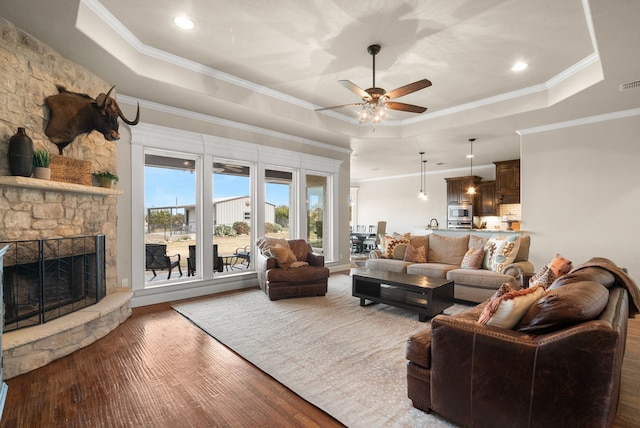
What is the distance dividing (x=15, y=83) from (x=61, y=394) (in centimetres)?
267

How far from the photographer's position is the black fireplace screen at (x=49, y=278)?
8.95 ft

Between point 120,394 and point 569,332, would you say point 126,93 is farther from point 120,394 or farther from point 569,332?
point 569,332

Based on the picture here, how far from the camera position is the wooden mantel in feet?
8.54

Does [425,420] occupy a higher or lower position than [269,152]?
lower

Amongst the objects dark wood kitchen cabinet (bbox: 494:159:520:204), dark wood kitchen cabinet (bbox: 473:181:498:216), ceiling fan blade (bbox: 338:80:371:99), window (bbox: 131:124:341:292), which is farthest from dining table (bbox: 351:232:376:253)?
ceiling fan blade (bbox: 338:80:371:99)

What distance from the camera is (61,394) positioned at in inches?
87.8

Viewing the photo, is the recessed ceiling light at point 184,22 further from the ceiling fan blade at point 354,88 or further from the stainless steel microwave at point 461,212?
the stainless steel microwave at point 461,212

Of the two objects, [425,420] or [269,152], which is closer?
[425,420]

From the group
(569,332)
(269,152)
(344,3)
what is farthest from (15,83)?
(569,332)

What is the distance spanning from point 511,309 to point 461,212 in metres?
8.48

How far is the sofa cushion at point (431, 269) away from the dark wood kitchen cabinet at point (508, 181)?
4.43 m

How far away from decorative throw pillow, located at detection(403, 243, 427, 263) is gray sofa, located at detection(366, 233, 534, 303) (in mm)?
81

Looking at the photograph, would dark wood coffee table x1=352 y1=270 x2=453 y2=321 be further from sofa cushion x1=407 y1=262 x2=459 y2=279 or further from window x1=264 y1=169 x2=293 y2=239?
window x1=264 y1=169 x2=293 y2=239

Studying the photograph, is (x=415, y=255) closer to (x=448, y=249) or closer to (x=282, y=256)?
(x=448, y=249)
